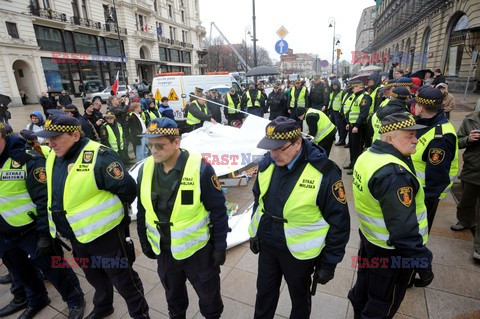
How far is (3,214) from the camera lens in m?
2.46

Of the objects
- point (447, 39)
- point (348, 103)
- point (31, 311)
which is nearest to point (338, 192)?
point (31, 311)

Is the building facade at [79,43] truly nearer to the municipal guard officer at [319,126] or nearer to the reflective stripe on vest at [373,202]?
the municipal guard officer at [319,126]

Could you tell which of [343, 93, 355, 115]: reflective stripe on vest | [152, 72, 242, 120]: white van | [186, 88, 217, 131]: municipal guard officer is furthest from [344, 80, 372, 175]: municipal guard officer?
[152, 72, 242, 120]: white van

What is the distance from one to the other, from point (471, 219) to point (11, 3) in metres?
32.1

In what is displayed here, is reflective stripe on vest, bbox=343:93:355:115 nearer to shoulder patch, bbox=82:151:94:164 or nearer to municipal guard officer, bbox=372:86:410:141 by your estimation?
municipal guard officer, bbox=372:86:410:141

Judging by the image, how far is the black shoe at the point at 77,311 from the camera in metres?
2.77

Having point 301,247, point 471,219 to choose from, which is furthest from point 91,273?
point 471,219

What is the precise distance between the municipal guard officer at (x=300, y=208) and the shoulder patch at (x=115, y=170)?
120cm

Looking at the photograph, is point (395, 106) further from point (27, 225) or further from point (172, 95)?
point (172, 95)

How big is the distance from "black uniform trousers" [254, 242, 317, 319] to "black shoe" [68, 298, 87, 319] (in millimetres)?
1878

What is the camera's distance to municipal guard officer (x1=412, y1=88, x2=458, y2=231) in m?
2.66

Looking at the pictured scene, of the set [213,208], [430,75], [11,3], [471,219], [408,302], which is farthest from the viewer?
[11,3]

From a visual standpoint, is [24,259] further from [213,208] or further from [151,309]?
[213,208]

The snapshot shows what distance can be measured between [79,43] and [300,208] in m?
35.5
